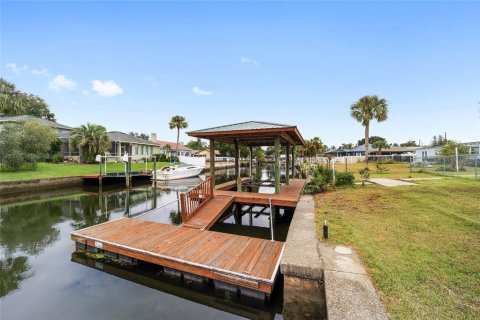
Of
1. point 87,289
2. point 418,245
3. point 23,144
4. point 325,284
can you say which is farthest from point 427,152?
point 23,144

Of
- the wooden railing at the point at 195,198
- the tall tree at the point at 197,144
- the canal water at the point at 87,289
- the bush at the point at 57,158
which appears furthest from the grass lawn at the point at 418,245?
the tall tree at the point at 197,144

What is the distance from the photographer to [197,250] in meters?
5.09

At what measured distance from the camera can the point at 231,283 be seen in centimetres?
417

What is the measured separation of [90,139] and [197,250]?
28.5 metres

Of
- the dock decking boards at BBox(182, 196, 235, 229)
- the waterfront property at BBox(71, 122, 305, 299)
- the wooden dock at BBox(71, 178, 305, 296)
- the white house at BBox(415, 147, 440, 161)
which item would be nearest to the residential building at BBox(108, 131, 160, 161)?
the dock decking boards at BBox(182, 196, 235, 229)

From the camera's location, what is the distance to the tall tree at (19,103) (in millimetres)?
34066

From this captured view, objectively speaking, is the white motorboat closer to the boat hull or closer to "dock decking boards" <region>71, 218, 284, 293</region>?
the boat hull

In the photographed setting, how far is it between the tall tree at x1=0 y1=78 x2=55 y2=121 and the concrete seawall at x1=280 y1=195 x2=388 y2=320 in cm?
4799

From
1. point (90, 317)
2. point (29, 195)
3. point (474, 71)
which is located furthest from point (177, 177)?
point (474, 71)

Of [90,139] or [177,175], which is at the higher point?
[90,139]

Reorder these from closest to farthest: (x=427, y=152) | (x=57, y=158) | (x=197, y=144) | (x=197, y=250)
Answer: (x=197, y=250)
(x=57, y=158)
(x=427, y=152)
(x=197, y=144)

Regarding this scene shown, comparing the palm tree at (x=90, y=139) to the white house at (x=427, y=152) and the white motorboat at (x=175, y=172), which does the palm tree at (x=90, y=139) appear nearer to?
the white motorboat at (x=175, y=172)

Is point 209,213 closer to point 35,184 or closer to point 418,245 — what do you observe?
point 418,245

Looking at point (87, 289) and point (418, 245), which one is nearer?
point (418, 245)
